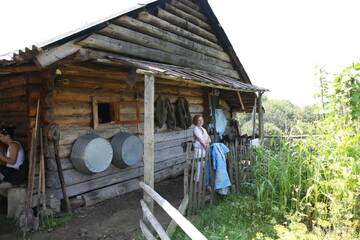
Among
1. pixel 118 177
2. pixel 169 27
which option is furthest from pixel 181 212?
pixel 169 27

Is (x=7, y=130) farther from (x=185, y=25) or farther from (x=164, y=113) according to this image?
(x=185, y=25)

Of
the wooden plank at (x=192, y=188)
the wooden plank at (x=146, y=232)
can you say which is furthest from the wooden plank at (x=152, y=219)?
the wooden plank at (x=192, y=188)

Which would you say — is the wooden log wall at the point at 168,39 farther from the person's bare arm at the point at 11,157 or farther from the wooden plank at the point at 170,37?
the person's bare arm at the point at 11,157

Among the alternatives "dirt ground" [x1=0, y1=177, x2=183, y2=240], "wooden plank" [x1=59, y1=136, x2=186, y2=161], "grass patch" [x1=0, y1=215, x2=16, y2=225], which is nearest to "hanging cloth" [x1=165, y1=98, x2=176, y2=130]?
"wooden plank" [x1=59, y1=136, x2=186, y2=161]

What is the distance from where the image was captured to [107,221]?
5441 millimetres

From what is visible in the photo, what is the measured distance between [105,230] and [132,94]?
3357mm

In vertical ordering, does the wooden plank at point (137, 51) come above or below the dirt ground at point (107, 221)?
above

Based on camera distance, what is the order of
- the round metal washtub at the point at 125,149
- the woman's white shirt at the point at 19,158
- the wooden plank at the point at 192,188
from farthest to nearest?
the round metal washtub at the point at 125,149 → the woman's white shirt at the point at 19,158 → the wooden plank at the point at 192,188

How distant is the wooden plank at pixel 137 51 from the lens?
575 cm

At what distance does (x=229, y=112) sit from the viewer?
40.7 ft

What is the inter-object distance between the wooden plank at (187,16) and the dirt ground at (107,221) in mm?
4872

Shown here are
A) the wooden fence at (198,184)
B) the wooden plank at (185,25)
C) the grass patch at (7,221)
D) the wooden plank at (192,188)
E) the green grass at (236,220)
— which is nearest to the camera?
the green grass at (236,220)

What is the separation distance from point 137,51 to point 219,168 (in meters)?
3.15

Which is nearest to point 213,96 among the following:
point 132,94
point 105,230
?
point 132,94
